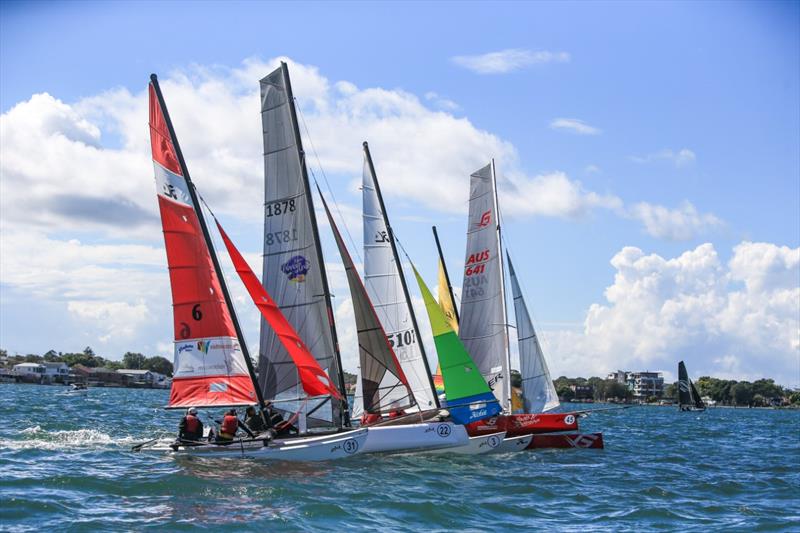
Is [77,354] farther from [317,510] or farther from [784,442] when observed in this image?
[317,510]

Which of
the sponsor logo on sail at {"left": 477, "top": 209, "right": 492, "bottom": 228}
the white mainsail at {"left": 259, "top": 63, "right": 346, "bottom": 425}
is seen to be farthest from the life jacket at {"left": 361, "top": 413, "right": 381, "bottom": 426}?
the sponsor logo on sail at {"left": 477, "top": 209, "right": 492, "bottom": 228}

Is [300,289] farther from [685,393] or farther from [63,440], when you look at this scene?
[685,393]

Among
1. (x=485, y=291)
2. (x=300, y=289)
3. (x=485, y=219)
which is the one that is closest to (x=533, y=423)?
(x=485, y=291)

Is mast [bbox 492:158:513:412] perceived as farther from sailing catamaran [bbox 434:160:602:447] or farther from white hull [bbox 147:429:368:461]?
white hull [bbox 147:429:368:461]

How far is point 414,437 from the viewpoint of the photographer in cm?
2356

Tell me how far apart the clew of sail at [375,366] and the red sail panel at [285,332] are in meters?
2.56

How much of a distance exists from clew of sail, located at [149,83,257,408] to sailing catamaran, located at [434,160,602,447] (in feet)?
34.0

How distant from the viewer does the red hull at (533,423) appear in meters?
28.3

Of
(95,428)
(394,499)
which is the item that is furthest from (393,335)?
(95,428)

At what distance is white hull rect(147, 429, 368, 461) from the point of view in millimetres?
21984

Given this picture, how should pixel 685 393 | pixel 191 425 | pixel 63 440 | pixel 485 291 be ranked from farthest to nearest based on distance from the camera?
pixel 685 393
pixel 485 291
pixel 63 440
pixel 191 425

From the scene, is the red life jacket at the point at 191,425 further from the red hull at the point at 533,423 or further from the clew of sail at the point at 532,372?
the clew of sail at the point at 532,372

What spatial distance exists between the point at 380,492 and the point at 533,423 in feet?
36.5

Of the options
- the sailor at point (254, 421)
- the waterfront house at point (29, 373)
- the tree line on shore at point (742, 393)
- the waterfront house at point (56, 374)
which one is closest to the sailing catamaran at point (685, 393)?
the tree line on shore at point (742, 393)
